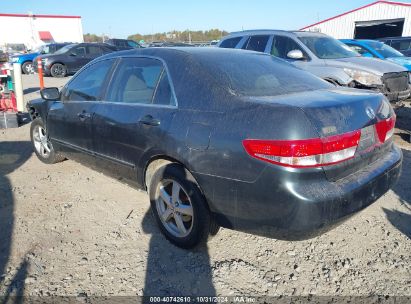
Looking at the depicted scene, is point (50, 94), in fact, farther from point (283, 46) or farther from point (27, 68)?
point (27, 68)

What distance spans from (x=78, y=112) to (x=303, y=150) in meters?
2.72

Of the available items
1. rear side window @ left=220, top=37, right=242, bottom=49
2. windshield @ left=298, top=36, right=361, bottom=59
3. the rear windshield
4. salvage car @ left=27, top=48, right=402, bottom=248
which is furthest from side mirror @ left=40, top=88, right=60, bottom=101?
windshield @ left=298, top=36, right=361, bottom=59

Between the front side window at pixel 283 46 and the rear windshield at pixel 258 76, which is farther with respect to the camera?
the front side window at pixel 283 46

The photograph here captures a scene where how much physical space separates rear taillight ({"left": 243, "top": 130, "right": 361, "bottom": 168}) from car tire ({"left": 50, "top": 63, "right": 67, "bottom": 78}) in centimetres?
1707

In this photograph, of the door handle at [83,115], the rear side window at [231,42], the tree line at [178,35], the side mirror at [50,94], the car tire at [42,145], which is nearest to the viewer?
the door handle at [83,115]

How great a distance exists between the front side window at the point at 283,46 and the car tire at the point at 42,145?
16.4ft

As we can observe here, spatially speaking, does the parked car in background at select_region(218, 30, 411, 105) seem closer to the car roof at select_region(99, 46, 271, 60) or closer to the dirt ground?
the dirt ground

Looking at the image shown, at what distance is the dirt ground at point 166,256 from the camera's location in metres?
2.55

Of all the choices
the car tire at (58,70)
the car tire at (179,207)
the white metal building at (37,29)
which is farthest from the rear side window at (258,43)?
the white metal building at (37,29)

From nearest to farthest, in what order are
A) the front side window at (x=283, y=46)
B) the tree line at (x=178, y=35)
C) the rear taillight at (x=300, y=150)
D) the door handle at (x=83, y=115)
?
1. the rear taillight at (x=300, y=150)
2. the door handle at (x=83, y=115)
3. the front side window at (x=283, y=46)
4. the tree line at (x=178, y=35)

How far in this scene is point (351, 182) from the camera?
2424 mm

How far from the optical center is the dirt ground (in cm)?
255

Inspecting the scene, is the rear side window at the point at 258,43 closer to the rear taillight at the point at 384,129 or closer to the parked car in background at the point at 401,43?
the rear taillight at the point at 384,129

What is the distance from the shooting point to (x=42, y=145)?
5.12 metres
